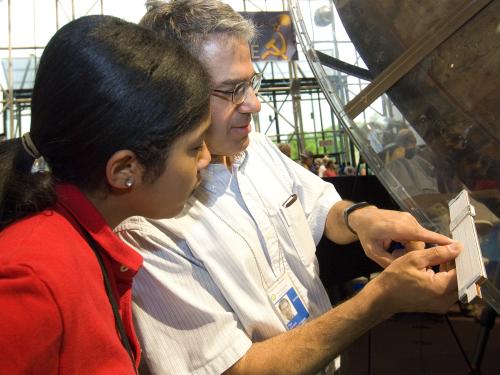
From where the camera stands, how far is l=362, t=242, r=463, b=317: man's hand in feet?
3.33

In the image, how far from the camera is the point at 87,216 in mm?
851

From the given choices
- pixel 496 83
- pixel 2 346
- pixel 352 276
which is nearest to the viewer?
pixel 2 346

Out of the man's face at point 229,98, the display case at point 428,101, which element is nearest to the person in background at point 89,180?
the man's face at point 229,98

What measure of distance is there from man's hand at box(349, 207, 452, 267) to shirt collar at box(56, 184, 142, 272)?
2.43ft

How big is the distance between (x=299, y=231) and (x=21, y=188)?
2.86ft

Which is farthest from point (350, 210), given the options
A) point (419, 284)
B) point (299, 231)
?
point (419, 284)

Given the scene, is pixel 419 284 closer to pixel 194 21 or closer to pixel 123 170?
pixel 123 170

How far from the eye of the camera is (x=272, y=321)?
1253 millimetres

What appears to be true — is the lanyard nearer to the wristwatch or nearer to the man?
the man

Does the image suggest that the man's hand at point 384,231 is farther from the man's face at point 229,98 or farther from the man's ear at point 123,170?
the man's ear at point 123,170

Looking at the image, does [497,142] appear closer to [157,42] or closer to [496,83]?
[496,83]

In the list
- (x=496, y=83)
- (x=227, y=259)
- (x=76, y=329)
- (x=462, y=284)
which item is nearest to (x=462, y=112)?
(x=496, y=83)

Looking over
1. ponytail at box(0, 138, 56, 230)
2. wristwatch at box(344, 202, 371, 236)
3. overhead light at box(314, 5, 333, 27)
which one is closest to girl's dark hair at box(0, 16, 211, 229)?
ponytail at box(0, 138, 56, 230)

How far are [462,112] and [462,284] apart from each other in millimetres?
471
